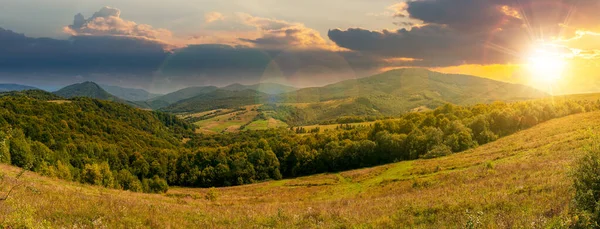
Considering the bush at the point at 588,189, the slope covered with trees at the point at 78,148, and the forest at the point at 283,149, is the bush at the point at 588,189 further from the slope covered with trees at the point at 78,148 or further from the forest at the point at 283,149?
the slope covered with trees at the point at 78,148

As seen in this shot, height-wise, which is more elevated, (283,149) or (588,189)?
(588,189)

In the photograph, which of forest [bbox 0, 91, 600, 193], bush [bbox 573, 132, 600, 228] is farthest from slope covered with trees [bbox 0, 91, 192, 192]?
bush [bbox 573, 132, 600, 228]

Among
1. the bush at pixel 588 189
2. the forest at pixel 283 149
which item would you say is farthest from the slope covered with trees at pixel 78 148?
the bush at pixel 588 189

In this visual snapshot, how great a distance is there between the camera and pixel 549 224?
905 cm

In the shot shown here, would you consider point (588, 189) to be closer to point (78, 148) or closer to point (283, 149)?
point (283, 149)

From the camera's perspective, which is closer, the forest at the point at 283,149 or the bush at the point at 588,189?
the bush at the point at 588,189

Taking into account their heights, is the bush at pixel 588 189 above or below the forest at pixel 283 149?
above

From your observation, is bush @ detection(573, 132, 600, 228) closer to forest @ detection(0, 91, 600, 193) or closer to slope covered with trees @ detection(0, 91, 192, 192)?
forest @ detection(0, 91, 600, 193)

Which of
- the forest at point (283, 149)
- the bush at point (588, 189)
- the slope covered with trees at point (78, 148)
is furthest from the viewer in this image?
the forest at point (283, 149)

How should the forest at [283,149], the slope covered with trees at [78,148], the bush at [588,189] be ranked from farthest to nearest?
the forest at [283,149]
the slope covered with trees at [78,148]
the bush at [588,189]

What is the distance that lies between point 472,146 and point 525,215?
7023 centimetres

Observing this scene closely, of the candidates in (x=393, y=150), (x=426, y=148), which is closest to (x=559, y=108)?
(x=426, y=148)

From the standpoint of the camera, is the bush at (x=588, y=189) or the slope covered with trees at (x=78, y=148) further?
the slope covered with trees at (x=78, y=148)

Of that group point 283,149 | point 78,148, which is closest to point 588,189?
point 283,149
